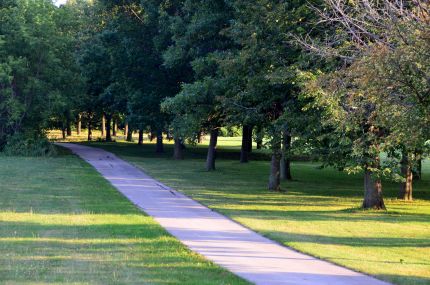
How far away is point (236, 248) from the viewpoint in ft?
39.2

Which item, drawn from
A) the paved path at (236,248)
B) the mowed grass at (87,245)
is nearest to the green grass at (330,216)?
the paved path at (236,248)

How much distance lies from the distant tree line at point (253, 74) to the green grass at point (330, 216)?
4.54 ft

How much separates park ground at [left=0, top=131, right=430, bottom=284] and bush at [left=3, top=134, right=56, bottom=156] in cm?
1511

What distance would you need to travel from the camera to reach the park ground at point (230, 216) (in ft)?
33.7

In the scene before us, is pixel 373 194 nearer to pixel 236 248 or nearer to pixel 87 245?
pixel 236 248

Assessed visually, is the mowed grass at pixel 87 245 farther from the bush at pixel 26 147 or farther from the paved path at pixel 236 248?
the bush at pixel 26 147

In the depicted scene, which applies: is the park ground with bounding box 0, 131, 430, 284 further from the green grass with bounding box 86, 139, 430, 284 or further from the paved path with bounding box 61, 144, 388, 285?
the paved path with bounding box 61, 144, 388, 285

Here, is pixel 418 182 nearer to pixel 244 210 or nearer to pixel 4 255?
pixel 244 210

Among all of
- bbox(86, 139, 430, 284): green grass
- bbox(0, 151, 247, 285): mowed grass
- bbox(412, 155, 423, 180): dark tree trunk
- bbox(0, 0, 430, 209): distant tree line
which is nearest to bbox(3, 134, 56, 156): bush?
bbox(0, 0, 430, 209): distant tree line

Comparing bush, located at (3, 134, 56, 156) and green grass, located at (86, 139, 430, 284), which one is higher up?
bush, located at (3, 134, 56, 156)

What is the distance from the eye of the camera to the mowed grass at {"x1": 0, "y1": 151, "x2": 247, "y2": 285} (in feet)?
29.9

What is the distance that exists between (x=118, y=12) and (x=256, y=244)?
107 feet

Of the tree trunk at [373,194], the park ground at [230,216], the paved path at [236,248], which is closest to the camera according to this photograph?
the paved path at [236,248]

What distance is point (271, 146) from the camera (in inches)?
867
